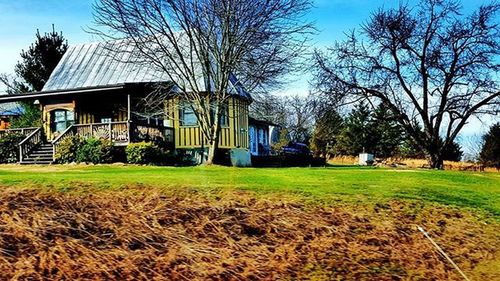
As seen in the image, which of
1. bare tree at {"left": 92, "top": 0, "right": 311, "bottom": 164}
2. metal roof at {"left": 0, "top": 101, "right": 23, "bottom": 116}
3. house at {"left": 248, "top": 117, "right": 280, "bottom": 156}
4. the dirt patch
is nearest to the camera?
the dirt patch

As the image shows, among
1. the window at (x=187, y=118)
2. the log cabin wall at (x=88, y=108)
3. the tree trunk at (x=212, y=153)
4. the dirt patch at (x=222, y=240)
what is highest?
the log cabin wall at (x=88, y=108)

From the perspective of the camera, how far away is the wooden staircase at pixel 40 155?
75.5ft

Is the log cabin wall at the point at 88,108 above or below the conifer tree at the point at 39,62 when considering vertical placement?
below

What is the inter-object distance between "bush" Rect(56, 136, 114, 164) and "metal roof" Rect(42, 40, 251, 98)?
3779 mm

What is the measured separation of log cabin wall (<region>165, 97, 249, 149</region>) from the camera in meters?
25.3

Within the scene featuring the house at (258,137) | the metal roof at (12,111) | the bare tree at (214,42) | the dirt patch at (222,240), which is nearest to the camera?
the dirt patch at (222,240)

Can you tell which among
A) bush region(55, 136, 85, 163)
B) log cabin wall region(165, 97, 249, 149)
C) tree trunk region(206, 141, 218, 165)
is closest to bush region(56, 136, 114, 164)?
bush region(55, 136, 85, 163)

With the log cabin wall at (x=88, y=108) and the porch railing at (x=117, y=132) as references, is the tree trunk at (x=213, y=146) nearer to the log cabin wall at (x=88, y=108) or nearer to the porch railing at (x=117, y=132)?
the porch railing at (x=117, y=132)

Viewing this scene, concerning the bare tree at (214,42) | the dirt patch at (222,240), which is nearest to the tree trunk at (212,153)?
the bare tree at (214,42)

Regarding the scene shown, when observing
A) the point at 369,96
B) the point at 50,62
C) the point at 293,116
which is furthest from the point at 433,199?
the point at 293,116

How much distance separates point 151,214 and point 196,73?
59.0 ft

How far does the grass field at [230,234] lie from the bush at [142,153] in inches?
564

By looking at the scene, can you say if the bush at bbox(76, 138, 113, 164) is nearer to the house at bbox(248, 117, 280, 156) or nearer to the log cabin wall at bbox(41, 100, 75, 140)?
the log cabin wall at bbox(41, 100, 75, 140)

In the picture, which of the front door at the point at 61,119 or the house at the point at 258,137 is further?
the house at the point at 258,137
